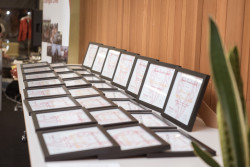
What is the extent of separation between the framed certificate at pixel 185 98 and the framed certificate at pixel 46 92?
0.72m

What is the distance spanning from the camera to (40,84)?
3053 mm

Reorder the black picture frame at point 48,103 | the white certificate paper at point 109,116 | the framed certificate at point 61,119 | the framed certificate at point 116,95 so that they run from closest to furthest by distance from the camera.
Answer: the framed certificate at point 61,119 < the white certificate paper at point 109,116 < the black picture frame at point 48,103 < the framed certificate at point 116,95

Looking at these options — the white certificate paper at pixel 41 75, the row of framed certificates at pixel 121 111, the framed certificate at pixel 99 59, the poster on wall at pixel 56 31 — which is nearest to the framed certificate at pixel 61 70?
the white certificate paper at pixel 41 75

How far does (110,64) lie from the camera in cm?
361

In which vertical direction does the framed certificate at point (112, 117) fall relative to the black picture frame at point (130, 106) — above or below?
above

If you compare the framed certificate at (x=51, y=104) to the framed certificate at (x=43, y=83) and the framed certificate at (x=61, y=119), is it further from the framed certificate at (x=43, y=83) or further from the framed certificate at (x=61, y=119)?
the framed certificate at (x=43, y=83)

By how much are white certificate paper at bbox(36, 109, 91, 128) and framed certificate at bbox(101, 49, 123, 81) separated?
1368mm

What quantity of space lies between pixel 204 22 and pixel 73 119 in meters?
0.96

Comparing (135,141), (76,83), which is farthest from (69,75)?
(135,141)

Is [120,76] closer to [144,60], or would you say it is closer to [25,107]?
[144,60]

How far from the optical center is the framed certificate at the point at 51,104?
220cm

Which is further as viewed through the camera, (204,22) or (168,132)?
(204,22)

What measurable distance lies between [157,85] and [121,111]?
38 centimetres

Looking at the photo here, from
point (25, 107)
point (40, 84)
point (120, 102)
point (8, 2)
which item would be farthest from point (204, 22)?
point (8, 2)
